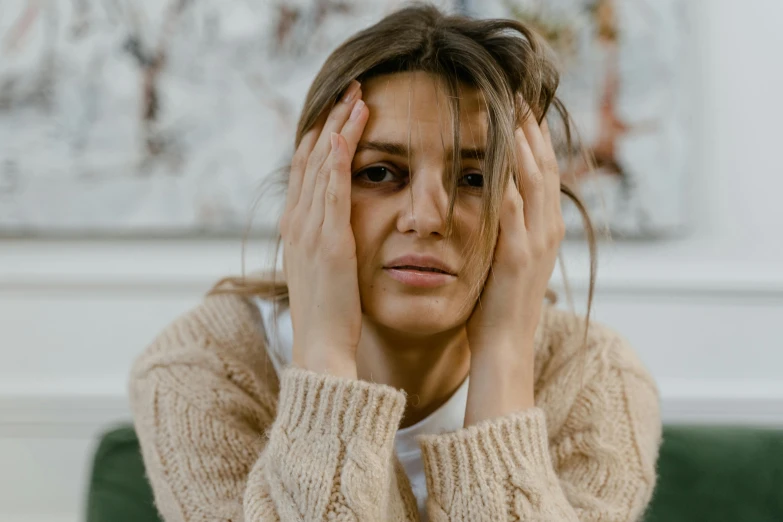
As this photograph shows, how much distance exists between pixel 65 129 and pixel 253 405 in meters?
1.11

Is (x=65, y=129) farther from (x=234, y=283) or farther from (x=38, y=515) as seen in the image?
(x=38, y=515)

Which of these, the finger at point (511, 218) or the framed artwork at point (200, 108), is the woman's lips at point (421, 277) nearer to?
the finger at point (511, 218)

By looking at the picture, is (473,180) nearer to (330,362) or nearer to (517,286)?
(517,286)

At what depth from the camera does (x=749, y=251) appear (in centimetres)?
184

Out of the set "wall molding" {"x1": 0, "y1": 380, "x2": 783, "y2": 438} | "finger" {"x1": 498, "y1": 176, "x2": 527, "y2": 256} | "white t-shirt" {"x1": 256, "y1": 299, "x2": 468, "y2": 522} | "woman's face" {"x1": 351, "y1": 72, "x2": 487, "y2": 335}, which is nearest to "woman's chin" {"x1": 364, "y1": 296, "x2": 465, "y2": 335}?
"woman's face" {"x1": 351, "y1": 72, "x2": 487, "y2": 335}

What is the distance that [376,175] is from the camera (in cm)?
100

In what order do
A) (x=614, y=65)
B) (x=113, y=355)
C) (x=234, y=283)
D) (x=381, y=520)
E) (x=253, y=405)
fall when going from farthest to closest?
(x=113, y=355) → (x=614, y=65) → (x=234, y=283) → (x=253, y=405) → (x=381, y=520)

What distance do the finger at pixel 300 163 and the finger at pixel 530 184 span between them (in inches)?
11.6

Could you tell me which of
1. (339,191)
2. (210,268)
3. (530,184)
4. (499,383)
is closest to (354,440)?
(499,383)

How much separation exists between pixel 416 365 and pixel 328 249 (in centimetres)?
29

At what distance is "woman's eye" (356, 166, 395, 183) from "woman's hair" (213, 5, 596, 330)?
89 mm

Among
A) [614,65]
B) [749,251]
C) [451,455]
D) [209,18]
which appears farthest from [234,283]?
[749,251]

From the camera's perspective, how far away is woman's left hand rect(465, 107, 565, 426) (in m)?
1.00

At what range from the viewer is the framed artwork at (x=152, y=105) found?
5.96 feet
